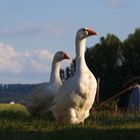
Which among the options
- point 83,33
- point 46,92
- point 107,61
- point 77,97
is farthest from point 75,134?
point 107,61

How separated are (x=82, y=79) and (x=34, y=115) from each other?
15.5 ft

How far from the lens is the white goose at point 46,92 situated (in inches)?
632

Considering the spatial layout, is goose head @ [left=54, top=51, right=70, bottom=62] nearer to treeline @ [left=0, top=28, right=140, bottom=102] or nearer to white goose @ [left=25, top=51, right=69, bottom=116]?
white goose @ [left=25, top=51, right=69, bottom=116]

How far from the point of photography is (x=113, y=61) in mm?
67812

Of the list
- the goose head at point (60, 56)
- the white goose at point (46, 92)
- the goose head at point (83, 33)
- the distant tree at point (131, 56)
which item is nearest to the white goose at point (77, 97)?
the goose head at point (83, 33)

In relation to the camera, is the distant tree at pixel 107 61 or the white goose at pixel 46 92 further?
the distant tree at pixel 107 61

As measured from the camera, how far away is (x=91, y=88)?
496 inches

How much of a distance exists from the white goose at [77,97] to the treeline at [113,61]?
46432 millimetres

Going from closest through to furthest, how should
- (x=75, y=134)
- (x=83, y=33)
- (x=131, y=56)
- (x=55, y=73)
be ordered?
(x=75, y=134) → (x=83, y=33) → (x=55, y=73) → (x=131, y=56)

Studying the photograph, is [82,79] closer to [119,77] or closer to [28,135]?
[28,135]

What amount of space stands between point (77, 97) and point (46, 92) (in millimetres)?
3551

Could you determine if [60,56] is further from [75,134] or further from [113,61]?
[113,61]

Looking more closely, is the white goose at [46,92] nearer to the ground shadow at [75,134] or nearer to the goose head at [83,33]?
the goose head at [83,33]

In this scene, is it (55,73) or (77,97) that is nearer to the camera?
(77,97)
